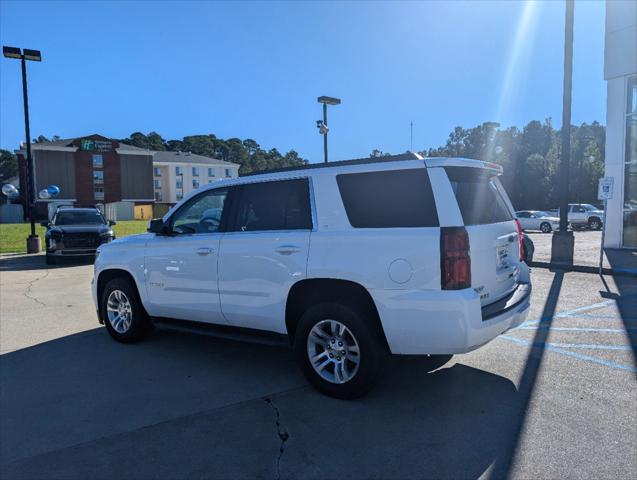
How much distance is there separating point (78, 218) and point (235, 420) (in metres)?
14.0

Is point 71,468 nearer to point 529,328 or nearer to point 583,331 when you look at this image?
point 529,328

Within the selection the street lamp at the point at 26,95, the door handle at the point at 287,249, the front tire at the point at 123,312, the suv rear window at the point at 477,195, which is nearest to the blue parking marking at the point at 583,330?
the suv rear window at the point at 477,195

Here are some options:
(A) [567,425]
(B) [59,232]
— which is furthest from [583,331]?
(B) [59,232]

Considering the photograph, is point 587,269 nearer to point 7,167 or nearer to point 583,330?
point 583,330

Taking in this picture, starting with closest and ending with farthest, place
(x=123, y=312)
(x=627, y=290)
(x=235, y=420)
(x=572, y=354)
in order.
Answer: (x=235, y=420) → (x=572, y=354) → (x=123, y=312) → (x=627, y=290)

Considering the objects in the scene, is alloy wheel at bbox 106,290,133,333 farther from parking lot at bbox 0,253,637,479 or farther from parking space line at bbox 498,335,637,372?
parking space line at bbox 498,335,637,372

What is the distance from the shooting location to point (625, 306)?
24.9 feet

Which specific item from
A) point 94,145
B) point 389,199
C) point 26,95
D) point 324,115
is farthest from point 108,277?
point 94,145

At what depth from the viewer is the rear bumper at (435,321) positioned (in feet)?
11.6

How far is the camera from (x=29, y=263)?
49.4 feet

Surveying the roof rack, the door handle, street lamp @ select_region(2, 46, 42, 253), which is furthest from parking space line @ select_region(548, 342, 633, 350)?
street lamp @ select_region(2, 46, 42, 253)

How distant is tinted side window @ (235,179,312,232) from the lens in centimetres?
438

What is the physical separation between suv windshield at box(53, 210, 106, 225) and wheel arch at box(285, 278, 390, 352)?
13098mm

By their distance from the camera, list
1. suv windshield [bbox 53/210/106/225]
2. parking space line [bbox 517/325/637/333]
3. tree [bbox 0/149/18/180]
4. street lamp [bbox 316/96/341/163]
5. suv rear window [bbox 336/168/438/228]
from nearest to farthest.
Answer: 1. suv rear window [bbox 336/168/438/228]
2. parking space line [bbox 517/325/637/333]
3. suv windshield [bbox 53/210/106/225]
4. street lamp [bbox 316/96/341/163]
5. tree [bbox 0/149/18/180]
